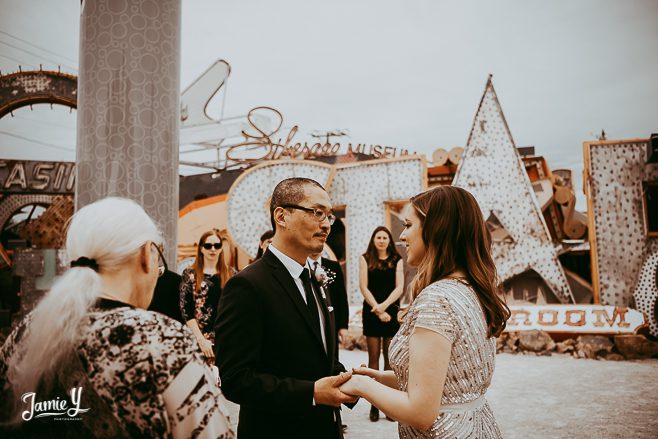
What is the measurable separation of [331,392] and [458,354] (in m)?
0.52

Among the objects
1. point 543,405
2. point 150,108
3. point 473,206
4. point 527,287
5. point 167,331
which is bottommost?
point 543,405

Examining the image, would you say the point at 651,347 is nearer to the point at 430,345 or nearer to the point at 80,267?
the point at 430,345

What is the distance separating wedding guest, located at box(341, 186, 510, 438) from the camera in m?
1.57

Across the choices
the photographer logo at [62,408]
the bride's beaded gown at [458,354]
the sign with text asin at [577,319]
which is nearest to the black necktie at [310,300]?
the bride's beaded gown at [458,354]

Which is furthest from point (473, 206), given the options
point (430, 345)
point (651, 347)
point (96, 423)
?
point (651, 347)

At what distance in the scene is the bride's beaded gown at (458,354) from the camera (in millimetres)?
1626

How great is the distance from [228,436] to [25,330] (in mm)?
620

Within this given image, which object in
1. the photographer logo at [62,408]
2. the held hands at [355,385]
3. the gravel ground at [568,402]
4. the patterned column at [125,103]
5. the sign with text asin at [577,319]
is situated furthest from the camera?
the sign with text asin at [577,319]

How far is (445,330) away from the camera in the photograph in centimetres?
159

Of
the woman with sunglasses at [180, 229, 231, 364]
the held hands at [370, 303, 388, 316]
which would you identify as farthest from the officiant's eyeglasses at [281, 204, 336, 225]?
the held hands at [370, 303, 388, 316]

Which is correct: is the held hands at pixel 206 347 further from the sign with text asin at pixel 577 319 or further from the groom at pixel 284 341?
the sign with text asin at pixel 577 319

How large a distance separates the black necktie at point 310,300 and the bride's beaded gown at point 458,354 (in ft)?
1.54

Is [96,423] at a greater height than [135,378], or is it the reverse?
[135,378]

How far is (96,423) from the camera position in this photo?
Answer: 1.18 meters
